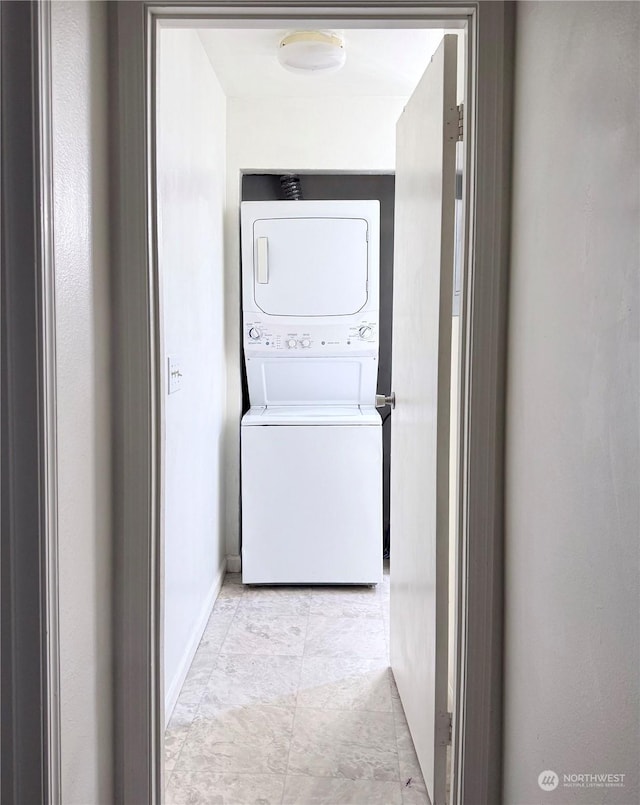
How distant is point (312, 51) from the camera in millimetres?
2855

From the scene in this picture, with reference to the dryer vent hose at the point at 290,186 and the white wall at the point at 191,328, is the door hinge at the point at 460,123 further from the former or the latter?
the dryer vent hose at the point at 290,186

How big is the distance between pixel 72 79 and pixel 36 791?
1.32 metres

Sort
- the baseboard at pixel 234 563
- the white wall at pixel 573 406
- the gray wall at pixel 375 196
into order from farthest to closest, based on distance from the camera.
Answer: the gray wall at pixel 375 196 < the baseboard at pixel 234 563 < the white wall at pixel 573 406

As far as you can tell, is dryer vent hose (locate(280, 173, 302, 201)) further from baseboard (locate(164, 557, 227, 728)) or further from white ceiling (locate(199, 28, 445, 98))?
baseboard (locate(164, 557, 227, 728))

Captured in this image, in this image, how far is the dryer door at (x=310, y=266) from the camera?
3.61 m

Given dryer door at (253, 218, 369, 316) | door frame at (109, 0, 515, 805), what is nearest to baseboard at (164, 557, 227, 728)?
door frame at (109, 0, 515, 805)

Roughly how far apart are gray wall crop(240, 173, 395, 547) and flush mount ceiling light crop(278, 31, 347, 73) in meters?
0.92

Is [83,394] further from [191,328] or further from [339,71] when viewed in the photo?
[339,71]

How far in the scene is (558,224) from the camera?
1295mm

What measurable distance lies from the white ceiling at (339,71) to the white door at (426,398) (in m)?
0.65

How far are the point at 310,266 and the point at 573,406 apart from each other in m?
2.55

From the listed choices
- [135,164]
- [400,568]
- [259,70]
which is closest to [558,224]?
[135,164]

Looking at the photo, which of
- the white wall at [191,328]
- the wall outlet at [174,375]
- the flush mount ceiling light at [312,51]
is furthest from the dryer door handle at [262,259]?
the wall outlet at [174,375]

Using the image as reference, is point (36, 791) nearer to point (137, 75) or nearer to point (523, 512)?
point (523, 512)
